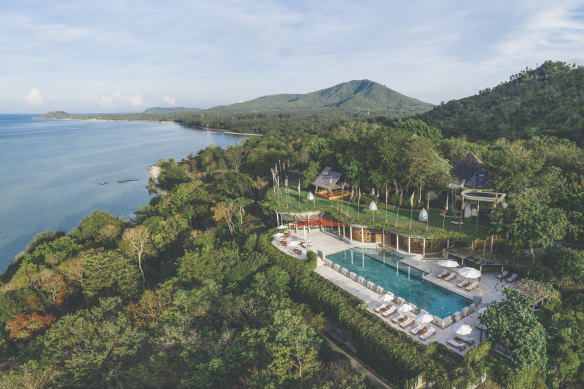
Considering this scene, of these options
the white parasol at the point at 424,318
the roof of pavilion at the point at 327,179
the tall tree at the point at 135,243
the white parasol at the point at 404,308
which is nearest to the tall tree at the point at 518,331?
the white parasol at the point at 424,318

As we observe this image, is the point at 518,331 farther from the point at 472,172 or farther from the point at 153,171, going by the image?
the point at 153,171

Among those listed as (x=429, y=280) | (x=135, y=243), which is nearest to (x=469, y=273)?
(x=429, y=280)

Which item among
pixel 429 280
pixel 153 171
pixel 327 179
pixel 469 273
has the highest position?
pixel 327 179

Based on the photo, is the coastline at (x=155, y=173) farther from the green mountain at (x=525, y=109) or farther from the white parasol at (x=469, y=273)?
the green mountain at (x=525, y=109)

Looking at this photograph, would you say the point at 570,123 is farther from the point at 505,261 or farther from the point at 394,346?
the point at 394,346

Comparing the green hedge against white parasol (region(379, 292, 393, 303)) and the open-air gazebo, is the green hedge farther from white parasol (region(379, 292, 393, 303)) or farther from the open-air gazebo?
the open-air gazebo

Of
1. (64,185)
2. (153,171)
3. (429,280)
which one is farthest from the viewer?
(153,171)
